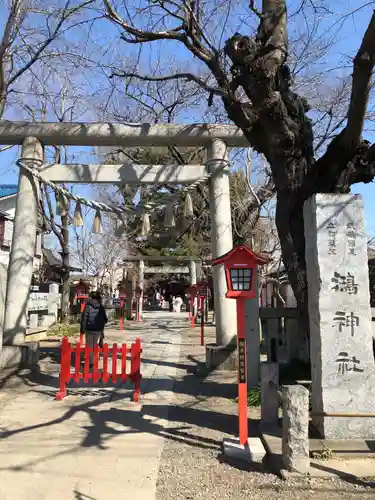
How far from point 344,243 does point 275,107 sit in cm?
242

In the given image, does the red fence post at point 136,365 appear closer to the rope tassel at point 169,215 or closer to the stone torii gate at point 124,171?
the stone torii gate at point 124,171

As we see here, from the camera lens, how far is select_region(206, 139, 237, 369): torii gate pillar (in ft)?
29.2

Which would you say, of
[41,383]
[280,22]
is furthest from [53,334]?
[280,22]

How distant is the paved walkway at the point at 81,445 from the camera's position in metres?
3.88

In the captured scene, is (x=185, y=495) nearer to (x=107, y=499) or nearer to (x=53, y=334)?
(x=107, y=499)

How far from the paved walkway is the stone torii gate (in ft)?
7.91

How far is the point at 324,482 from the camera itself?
3990 millimetres

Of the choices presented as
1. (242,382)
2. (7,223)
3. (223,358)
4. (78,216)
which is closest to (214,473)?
(242,382)

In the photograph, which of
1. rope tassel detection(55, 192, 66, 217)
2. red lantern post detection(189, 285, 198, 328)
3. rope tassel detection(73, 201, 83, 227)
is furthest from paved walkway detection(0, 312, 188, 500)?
red lantern post detection(189, 285, 198, 328)

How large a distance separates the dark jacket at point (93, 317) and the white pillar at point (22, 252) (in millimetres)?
1264

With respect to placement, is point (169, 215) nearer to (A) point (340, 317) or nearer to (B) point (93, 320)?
(B) point (93, 320)

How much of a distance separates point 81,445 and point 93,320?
14.0 ft

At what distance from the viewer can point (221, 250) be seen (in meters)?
9.29

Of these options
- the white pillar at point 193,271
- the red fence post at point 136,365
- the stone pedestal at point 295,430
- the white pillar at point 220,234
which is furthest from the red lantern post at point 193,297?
the stone pedestal at point 295,430
